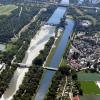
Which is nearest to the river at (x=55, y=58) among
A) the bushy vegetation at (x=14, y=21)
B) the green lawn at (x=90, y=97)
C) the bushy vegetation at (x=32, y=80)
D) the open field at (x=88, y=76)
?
the bushy vegetation at (x=32, y=80)

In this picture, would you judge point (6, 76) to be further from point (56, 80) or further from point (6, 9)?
point (6, 9)

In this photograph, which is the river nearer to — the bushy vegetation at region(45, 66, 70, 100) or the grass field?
the bushy vegetation at region(45, 66, 70, 100)

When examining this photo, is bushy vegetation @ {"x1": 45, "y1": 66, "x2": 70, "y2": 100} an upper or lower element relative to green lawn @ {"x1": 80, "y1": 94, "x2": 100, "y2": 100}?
upper

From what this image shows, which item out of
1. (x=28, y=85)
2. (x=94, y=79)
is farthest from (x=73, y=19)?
(x=28, y=85)

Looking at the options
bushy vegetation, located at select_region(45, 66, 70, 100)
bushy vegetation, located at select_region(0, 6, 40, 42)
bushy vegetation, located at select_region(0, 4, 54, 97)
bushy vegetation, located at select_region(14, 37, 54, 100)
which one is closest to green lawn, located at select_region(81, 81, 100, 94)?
bushy vegetation, located at select_region(45, 66, 70, 100)

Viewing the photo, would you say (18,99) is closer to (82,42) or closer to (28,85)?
(28,85)

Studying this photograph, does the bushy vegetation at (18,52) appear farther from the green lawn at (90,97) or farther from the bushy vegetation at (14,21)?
the green lawn at (90,97)
